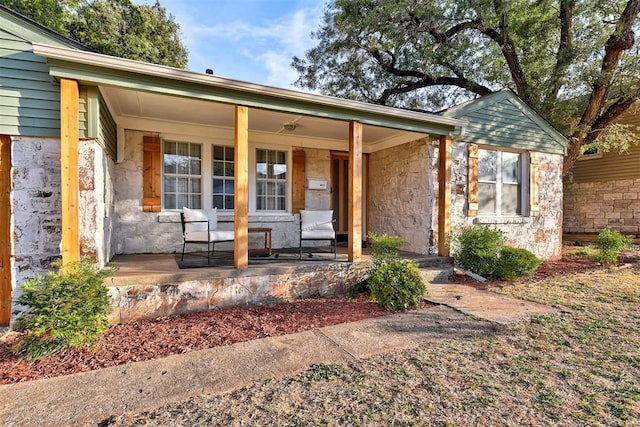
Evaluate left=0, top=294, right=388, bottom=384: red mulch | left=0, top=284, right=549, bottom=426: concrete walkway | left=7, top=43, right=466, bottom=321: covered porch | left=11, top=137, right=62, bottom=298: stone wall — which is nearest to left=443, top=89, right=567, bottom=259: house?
left=7, top=43, right=466, bottom=321: covered porch

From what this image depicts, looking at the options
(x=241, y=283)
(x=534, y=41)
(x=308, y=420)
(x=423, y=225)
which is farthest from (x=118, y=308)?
(x=534, y=41)

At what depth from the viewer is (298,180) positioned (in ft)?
20.9

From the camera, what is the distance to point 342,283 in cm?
446

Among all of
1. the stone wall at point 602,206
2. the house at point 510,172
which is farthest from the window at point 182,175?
the stone wall at point 602,206

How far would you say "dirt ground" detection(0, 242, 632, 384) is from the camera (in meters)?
2.45

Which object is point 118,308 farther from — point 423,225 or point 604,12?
point 604,12

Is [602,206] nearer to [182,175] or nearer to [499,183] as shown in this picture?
[499,183]

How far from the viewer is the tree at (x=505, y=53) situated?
7.24m

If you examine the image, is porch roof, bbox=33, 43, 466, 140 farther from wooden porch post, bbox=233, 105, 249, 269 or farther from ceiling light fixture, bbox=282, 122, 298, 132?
ceiling light fixture, bbox=282, 122, 298, 132

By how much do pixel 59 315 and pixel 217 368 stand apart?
1340 mm

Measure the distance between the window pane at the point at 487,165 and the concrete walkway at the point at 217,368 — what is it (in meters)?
3.45

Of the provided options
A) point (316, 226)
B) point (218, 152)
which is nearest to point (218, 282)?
point (316, 226)

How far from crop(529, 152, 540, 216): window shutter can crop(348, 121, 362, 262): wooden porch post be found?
4.24 metres

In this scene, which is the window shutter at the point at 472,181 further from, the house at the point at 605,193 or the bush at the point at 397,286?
Result: the house at the point at 605,193
